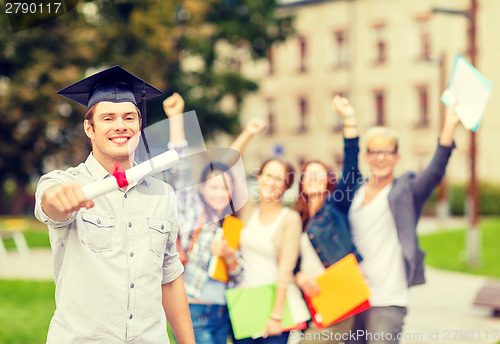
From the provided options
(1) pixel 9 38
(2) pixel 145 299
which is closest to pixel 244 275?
(2) pixel 145 299

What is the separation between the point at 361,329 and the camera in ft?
15.3

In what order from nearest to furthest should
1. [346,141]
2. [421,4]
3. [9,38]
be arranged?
[346,141] → [9,38] → [421,4]

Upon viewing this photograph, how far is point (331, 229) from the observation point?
4.51m

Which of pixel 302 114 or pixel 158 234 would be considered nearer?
pixel 158 234

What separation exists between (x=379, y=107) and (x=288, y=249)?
38.0 meters

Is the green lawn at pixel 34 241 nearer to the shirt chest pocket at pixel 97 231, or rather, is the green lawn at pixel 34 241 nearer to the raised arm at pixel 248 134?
the raised arm at pixel 248 134

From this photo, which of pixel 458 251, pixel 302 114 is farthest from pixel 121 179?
pixel 302 114

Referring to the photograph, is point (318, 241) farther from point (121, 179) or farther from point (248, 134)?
point (121, 179)

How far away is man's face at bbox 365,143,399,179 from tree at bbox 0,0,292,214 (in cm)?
1480

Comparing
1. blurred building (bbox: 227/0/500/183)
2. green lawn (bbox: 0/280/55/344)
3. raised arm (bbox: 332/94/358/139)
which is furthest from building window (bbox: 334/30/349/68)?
raised arm (bbox: 332/94/358/139)

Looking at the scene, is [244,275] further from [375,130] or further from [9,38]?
[9,38]

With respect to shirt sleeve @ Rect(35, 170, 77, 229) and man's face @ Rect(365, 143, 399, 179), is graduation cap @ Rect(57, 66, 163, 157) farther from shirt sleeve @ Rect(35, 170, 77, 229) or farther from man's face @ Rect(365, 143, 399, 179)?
man's face @ Rect(365, 143, 399, 179)

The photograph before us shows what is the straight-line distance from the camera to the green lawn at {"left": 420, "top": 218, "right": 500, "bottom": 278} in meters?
14.2

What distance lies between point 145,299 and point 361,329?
2.28m
